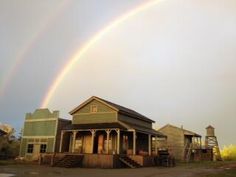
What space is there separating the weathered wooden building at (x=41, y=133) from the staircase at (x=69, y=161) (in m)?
9.98

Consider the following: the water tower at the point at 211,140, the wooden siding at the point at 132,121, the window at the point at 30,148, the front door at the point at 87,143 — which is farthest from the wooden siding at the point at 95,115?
the water tower at the point at 211,140

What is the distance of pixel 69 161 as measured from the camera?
100ft

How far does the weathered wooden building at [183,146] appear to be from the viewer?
184 ft

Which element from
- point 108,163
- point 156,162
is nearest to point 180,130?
point 156,162

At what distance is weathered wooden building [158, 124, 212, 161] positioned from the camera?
56.1 metres

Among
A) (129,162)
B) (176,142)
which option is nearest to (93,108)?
(129,162)

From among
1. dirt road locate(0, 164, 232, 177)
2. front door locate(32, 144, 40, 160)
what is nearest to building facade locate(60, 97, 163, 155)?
front door locate(32, 144, 40, 160)

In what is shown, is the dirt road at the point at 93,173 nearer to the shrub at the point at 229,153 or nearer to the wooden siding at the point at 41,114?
the wooden siding at the point at 41,114

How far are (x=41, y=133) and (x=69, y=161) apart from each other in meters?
14.0

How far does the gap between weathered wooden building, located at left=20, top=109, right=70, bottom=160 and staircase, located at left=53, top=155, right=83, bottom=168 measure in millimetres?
9977

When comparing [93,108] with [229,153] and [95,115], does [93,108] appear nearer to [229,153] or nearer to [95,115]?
[95,115]

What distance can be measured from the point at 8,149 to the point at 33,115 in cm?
803

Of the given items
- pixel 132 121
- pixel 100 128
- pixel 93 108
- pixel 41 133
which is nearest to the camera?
pixel 100 128

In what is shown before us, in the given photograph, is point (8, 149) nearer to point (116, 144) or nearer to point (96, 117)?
point (96, 117)
